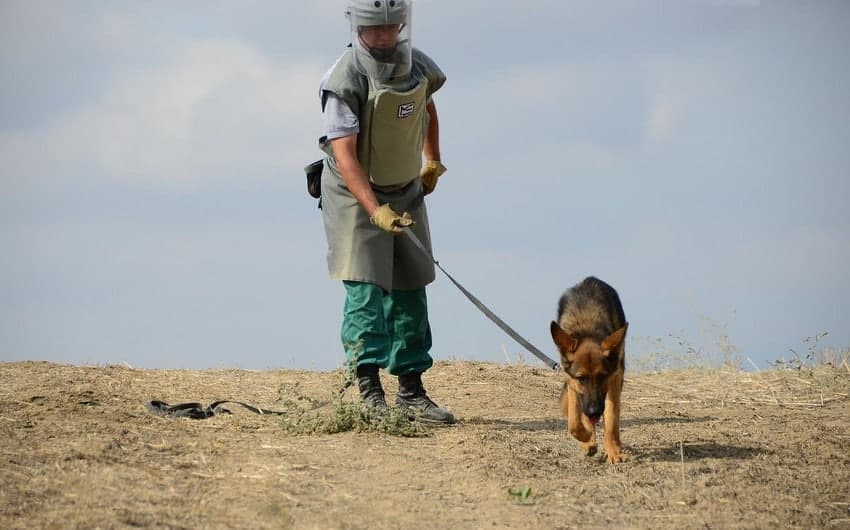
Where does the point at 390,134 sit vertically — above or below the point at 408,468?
above

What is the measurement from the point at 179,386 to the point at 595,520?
215 inches

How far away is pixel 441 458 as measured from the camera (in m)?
6.53

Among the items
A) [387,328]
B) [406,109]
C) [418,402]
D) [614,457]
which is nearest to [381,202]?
[406,109]

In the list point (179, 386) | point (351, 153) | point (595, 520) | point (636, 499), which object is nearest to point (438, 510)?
point (595, 520)

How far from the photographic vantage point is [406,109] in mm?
7465

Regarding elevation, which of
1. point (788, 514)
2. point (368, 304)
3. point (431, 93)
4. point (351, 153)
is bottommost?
point (788, 514)

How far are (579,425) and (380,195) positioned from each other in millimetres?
2334

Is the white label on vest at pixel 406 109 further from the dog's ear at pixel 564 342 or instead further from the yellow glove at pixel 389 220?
the dog's ear at pixel 564 342

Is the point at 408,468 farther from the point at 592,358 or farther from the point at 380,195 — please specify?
the point at 380,195

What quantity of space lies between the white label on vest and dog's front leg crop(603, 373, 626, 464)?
2.46 meters

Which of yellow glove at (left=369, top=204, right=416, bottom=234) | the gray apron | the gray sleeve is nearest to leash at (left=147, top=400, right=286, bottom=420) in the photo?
the gray apron

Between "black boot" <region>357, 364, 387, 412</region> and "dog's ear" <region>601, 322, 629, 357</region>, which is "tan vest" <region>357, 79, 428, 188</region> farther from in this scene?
"dog's ear" <region>601, 322, 629, 357</region>

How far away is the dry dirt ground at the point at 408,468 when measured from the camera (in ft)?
17.1

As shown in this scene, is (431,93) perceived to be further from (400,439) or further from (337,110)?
(400,439)
